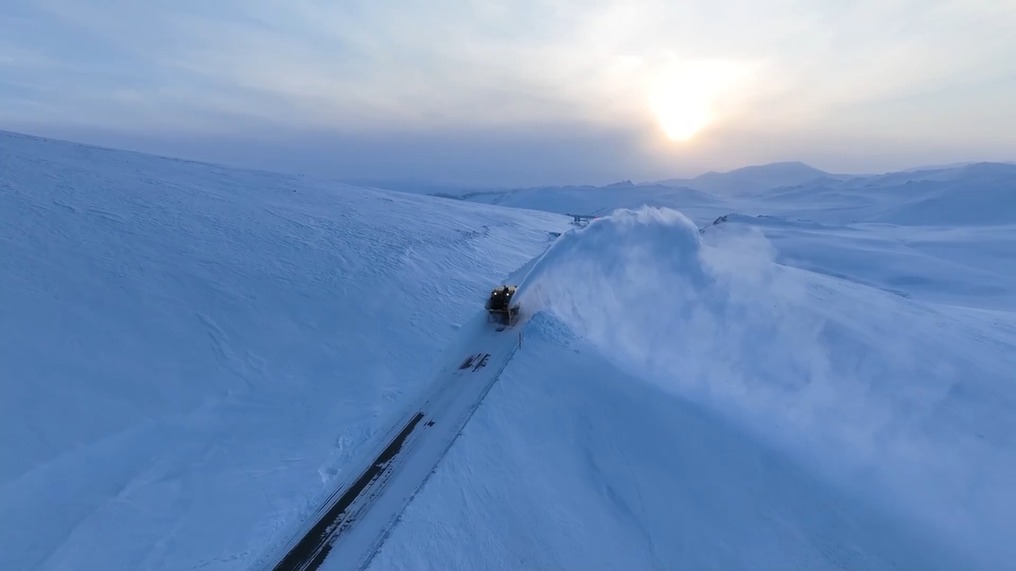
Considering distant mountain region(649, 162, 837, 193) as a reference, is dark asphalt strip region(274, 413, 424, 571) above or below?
below

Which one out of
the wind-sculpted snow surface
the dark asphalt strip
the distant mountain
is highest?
the distant mountain

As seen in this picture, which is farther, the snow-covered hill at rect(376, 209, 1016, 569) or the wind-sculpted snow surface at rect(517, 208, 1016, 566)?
the wind-sculpted snow surface at rect(517, 208, 1016, 566)

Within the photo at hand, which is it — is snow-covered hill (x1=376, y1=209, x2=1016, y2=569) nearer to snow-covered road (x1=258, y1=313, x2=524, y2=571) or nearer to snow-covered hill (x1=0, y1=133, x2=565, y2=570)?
snow-covered road (x1=258, y1=313, x2=524, y2=571)

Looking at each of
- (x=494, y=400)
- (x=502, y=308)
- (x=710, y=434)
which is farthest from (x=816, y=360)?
(x=494, y=400)

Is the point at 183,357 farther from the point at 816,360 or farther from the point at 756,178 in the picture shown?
the point at 756,178

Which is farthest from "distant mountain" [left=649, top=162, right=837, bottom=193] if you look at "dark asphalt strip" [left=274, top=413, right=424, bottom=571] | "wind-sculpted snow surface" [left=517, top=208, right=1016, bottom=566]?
"dark asphalt strip" [left=274, top=413, right=424, bottom=571]

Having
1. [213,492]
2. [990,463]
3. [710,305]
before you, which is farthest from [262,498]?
[990,463]
